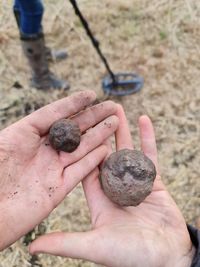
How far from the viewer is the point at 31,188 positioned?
76.9 inches

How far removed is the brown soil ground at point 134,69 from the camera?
2934mm

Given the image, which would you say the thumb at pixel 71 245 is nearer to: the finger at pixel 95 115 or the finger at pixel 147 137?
the finger at pixel 147 137

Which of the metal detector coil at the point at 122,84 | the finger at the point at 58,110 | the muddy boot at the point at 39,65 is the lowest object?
the metal detector coil at the point at 122,84

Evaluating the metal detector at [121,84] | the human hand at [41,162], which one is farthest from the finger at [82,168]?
the metal detector at [121,84]

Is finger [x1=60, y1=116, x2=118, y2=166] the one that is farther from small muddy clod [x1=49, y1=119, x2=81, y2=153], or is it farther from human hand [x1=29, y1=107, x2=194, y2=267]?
human hand [x1=29, y1=107, x2=194, y2=267]

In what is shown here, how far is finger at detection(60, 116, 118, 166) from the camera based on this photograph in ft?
7.20

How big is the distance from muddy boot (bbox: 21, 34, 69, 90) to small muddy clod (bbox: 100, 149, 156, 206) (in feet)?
5.57

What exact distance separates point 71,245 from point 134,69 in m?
2.50

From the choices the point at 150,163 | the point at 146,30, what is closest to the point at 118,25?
the point at 146,30

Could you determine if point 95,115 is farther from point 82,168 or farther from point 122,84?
point 122,84

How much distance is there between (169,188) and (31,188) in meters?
1.36

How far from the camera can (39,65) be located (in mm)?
3627

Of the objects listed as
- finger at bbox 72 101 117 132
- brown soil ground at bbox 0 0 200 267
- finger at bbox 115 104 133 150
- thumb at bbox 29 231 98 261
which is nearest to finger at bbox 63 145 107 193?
finger at bbox 115 104 133 150

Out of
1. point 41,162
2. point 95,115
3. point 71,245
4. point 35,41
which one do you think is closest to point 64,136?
point 41,162
